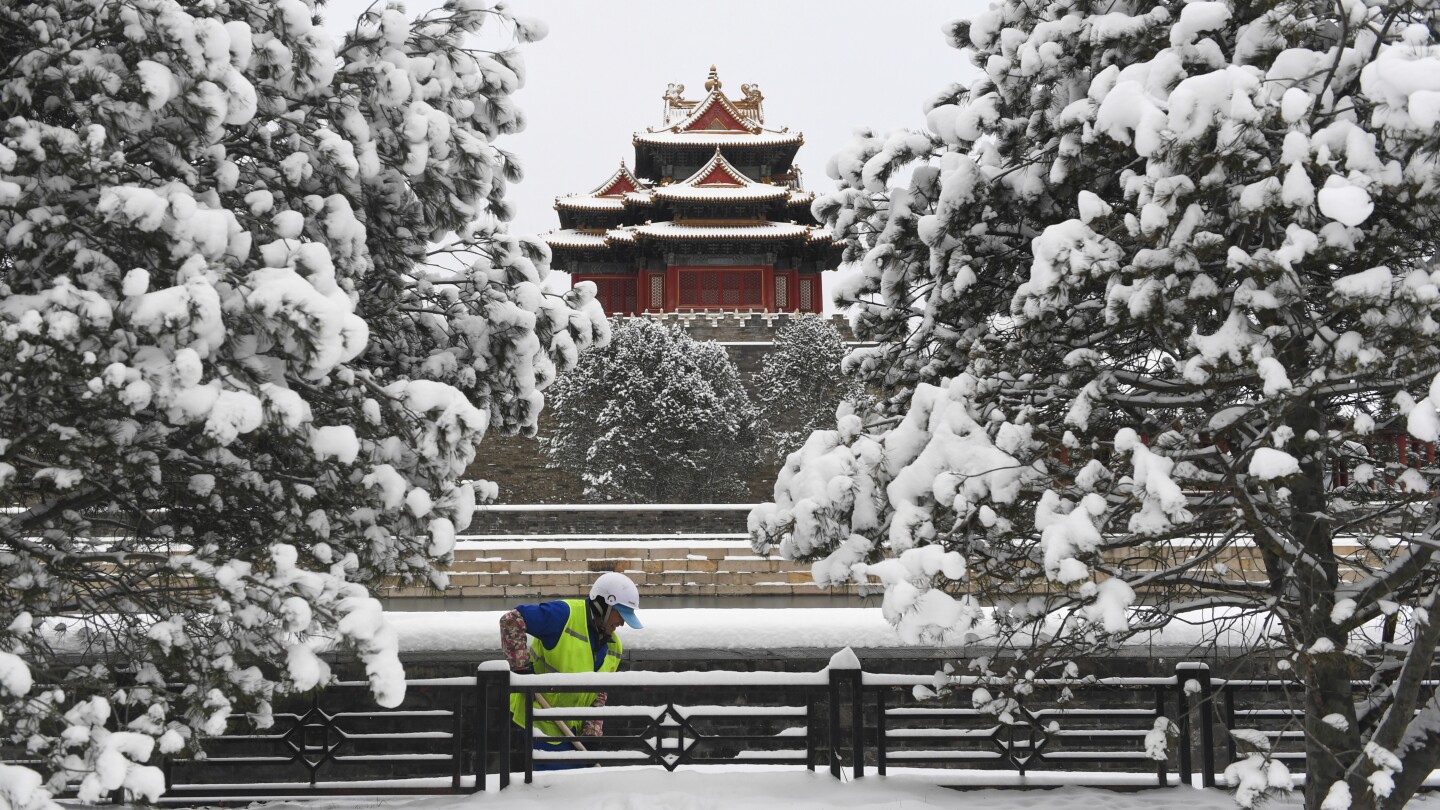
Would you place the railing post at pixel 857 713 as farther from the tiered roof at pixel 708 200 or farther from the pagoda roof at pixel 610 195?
the pagoda roof at pixel 610 195

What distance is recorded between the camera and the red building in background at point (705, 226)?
3005cm

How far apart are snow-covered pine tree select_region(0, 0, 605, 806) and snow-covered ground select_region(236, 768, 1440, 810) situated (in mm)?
1167

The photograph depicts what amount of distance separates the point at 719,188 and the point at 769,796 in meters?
26.1

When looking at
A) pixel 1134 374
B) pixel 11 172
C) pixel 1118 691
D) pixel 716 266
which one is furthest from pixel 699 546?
pixel 716 266

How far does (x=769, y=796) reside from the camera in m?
5.10

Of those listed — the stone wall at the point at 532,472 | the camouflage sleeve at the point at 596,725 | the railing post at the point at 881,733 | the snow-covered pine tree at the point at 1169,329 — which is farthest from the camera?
the stone wall at the point at 532,472

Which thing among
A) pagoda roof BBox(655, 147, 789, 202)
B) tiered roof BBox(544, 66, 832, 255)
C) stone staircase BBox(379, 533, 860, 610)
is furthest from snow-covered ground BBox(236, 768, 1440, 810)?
pagoda roof BBox(655, 147, 789, 202)

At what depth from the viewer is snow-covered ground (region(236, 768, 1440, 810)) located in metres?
4.98

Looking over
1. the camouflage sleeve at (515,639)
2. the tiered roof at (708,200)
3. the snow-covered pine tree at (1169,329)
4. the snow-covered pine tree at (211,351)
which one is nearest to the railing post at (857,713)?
the snow-covered pine tree at (1169,329)

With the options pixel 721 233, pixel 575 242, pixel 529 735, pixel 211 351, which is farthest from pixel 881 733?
pixel 575 242

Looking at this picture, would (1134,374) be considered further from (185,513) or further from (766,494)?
(766,494)

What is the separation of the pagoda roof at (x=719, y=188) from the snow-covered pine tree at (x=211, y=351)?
25254mm

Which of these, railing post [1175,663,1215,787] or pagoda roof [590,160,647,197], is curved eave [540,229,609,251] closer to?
pagoda roof [590,160,647,197]

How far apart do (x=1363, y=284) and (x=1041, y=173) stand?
131 centimetres
